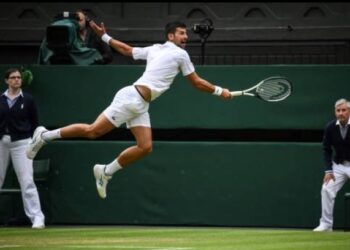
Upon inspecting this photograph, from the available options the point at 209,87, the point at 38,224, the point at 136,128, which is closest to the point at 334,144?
the point at 209,87

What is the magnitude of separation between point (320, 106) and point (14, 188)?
4.92 m

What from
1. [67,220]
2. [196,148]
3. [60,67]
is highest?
[60,67]

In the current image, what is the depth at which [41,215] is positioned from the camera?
15.3m

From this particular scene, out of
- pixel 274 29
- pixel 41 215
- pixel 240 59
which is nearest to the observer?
pixel 41 215

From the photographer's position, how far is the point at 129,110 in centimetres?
1288

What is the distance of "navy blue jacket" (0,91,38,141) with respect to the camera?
15336mm

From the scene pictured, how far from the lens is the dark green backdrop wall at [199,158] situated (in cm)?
1564

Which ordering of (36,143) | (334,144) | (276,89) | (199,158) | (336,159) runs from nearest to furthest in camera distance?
(36,143) < (276,89) < (334,144) < (336,159) < (199,158)

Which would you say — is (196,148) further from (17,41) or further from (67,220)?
(17,41)

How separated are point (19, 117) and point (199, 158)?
279 cm

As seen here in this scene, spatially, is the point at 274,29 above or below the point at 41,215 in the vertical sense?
above

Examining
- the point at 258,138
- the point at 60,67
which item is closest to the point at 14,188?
the point at 60,67

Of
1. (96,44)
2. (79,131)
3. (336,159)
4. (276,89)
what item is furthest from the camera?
(96,44)

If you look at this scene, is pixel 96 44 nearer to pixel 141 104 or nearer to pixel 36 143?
pixel 36 143
